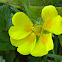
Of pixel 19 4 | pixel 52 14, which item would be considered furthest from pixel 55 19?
pixel 19 4

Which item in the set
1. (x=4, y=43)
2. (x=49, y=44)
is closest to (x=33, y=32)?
(x=49, y=44)

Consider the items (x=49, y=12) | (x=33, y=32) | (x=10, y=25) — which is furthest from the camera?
(x=10, y=25)

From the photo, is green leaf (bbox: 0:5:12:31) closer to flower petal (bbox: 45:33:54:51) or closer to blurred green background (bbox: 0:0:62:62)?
blurred green background (bbox: 0:0:62:62)

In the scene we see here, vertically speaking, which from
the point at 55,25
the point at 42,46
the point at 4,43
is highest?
the point at 55,25

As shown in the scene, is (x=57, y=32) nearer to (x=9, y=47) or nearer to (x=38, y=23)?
(x=38, y=23)

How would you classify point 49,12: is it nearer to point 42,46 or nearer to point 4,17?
point 42,46

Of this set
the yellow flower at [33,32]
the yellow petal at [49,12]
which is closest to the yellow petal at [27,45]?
the yellow flower at [33,32]
